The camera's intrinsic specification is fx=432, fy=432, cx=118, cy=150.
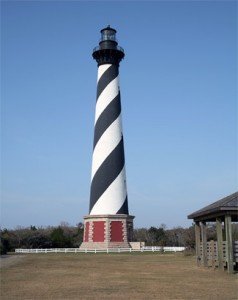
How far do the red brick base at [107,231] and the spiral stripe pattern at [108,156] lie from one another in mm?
592

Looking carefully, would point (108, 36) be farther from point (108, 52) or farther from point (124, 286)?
point (124, 286)

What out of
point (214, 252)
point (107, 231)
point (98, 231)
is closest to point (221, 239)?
point (214, 252)

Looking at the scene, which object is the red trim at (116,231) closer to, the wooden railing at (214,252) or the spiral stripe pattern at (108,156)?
the spiral stripe pattern at (108,156)

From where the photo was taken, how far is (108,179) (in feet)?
116

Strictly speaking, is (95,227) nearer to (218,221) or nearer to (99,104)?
(99,104)

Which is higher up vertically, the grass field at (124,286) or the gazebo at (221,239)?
the gazebo at (221,239)

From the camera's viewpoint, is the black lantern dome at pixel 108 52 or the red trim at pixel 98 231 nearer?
the red trim at pixel 98 231

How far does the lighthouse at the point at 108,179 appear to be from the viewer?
35.5 meters

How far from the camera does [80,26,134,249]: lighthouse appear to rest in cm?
3553

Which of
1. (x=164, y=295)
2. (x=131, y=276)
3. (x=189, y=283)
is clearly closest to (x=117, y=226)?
(x=131, y=276)

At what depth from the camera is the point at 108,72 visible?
125ft

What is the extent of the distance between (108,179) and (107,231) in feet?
14.0

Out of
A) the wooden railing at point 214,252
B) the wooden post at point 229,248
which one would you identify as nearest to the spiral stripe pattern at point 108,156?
the wooden railing at point 214,252

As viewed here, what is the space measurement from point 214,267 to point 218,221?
1994mm
